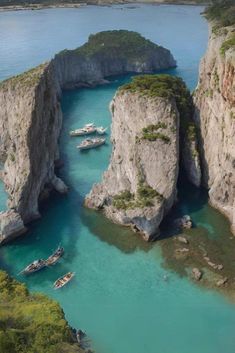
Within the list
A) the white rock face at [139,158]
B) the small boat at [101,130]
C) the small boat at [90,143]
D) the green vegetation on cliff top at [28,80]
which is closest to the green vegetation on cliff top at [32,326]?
the white rock face at [139,158]

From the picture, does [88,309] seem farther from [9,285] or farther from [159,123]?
[159,123]

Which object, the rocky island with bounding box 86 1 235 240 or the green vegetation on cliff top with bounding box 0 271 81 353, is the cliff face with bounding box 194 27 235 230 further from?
the green vegetation on cliff top with bounding box 0 271 81 353

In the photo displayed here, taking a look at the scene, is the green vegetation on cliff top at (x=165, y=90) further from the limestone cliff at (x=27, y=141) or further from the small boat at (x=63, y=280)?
the small boat at (x=63, y=280)

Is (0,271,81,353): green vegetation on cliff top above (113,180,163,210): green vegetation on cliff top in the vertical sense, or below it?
above

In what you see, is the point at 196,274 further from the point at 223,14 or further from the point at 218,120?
the point at 223,14

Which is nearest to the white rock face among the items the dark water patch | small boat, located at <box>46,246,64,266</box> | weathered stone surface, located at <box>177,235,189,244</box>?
the dark water patch

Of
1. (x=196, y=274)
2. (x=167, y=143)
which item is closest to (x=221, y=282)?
(x=196, y=274)
